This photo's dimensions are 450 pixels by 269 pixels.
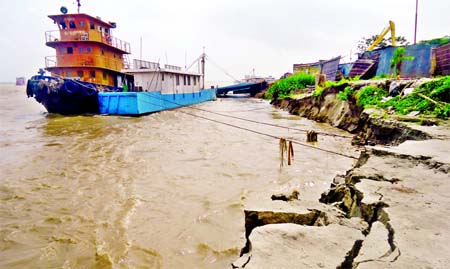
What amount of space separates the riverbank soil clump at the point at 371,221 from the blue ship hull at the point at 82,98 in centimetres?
1460

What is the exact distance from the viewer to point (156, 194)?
5434 millimetres

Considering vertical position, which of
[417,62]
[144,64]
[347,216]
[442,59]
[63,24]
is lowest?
[347,216]

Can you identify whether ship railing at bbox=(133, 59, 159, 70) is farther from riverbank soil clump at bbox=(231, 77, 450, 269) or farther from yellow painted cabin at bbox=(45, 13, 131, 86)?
riverbank soil clump at bbox=(231, 77, 450, 269)

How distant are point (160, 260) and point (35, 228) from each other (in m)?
2.10

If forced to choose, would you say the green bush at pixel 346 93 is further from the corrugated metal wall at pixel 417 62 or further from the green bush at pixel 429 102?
the green bush at pixel 429 102

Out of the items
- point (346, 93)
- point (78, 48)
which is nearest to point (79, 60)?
point (78, 48)

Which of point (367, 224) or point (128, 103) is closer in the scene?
point (367, 224)

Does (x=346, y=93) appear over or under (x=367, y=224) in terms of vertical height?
over

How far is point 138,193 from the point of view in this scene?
5.48 metres

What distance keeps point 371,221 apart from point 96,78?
19852 mm

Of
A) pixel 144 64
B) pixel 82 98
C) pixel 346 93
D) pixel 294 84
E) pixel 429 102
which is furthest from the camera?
pixel 294 84


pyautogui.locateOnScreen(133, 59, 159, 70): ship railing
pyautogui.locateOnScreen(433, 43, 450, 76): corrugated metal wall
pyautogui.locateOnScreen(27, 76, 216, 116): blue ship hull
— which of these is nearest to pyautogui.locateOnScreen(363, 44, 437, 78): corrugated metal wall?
pyautogui.locateOnScreen(433, 43, 450, 76): corrugated metal wall

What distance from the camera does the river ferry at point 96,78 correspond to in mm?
16641

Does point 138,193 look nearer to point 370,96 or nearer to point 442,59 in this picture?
point 370,96
